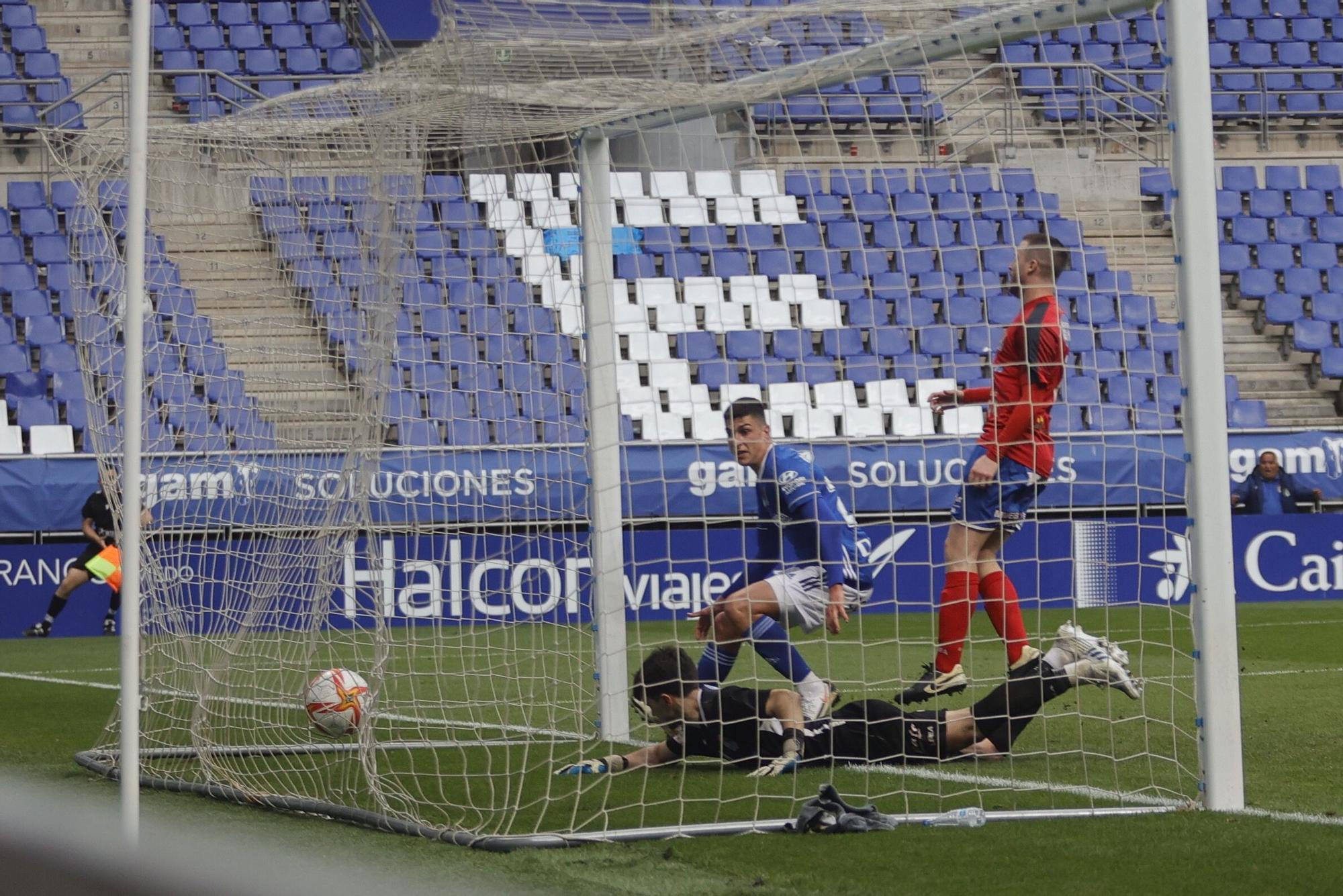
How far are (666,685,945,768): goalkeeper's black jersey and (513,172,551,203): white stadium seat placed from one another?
1977mm

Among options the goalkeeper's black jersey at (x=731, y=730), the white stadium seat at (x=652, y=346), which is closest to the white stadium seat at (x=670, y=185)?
the goalkeeper's black jersey at (x=731, y=730)

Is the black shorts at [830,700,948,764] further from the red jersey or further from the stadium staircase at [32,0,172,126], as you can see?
the stadium staircase at [32,0,172,126]

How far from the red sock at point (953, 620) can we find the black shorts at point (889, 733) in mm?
767

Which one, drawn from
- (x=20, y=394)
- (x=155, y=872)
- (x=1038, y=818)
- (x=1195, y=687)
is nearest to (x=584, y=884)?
(x=1038, y=818)

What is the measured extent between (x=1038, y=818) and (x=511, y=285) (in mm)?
3133

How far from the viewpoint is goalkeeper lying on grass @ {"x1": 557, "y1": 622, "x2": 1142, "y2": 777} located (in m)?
5.77

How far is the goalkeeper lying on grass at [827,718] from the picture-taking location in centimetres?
577

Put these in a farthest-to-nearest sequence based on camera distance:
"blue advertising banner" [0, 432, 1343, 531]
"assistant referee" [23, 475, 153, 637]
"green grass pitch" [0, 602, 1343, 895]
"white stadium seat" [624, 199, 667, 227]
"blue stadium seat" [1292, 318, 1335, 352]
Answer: "blue stadium seat" [1292, 318, 1335, 352]
"assistant referee" [23, 475, 153, 637]
"blue advertising banner" [0, 432, 1343, 531]
"white stadium seat" [624, 199, 667, 227]
"green grass pitch" [0, 602, 1343, 895]

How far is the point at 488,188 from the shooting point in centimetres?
667


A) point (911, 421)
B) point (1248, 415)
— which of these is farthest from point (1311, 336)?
point (911, 421)

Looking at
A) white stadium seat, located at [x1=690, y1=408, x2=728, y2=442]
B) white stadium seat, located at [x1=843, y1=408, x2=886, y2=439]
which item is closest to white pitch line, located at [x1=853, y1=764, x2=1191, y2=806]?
white stadium seat, located at [x1=843, y1=408, x2=886, y2=439]

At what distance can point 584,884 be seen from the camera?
4.22m

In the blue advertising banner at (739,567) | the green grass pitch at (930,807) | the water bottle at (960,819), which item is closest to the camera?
the green grass pitch at (930,807)

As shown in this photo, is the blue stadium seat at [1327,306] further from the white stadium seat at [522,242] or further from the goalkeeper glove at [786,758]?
the goalkeeper glove at [786,758]
